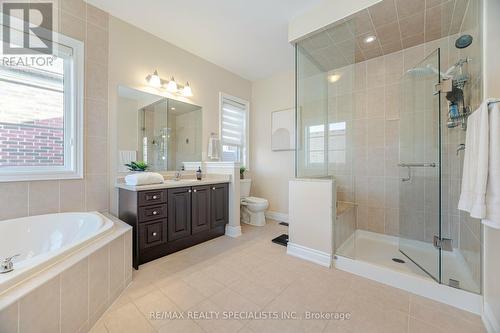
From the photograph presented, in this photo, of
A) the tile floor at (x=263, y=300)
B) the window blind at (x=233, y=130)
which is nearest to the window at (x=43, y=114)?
the tile floor at (x=263, y=300)

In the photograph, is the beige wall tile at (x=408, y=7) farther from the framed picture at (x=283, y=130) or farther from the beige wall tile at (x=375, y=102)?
the framed picture at (x=283, y=130)

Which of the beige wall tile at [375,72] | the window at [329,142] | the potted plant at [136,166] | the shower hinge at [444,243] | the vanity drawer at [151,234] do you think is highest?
the beige wall tile at [375,72]

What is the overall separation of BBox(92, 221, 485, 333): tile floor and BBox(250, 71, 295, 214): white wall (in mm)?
1605

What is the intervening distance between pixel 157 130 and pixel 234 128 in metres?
1.45

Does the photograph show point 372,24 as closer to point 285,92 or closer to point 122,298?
point 285,92

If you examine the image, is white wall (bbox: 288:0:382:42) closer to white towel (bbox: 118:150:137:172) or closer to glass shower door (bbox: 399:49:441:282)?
glass shower door (bbox: 399:49:441:282)

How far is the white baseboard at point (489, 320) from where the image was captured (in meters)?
1.14

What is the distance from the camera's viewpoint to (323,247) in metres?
2.01

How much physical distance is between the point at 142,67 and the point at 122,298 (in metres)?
2.48

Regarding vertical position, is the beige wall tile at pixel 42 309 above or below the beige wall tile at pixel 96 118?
below

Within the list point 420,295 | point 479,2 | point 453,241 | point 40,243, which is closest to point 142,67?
point 40,243

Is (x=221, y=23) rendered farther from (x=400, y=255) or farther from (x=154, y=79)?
(x=400, y=255)

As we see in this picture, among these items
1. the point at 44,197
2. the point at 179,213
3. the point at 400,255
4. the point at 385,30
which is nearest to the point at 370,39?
the point at 385,30

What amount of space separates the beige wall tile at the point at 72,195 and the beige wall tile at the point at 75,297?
111 cm
